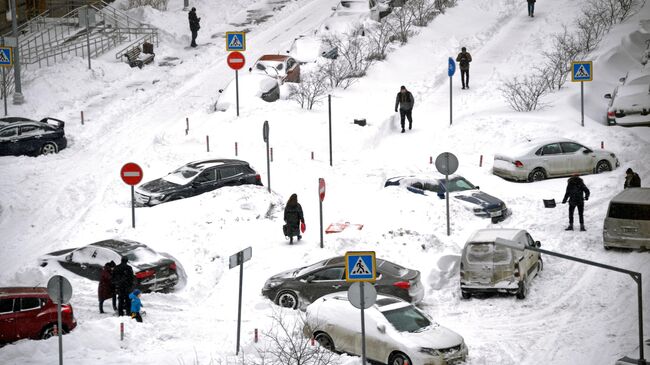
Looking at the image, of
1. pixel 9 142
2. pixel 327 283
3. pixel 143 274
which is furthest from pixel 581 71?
pixel 9 142

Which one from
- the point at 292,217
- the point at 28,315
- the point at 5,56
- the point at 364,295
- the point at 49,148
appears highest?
the point at 5,56

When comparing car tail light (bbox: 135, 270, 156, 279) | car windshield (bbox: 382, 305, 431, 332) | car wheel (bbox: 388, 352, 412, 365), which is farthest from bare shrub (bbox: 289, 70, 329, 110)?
car wheel (bbox: 388, 352, 412, 365)

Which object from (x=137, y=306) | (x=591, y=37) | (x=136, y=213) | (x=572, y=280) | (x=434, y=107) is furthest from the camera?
(x=591, y=37)

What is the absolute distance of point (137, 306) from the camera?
716 inches

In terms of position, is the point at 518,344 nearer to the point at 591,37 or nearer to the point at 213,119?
the point at 213,119

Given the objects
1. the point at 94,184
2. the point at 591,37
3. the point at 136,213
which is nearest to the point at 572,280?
the point at 136,213

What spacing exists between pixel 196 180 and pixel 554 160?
35.4 ft

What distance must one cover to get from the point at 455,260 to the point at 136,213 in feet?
29.0

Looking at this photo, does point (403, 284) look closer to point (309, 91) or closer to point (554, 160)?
point (554, 160)

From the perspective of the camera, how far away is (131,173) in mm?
22719

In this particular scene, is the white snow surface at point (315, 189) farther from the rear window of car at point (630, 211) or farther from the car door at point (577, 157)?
the rear window of car at point (630, 211)

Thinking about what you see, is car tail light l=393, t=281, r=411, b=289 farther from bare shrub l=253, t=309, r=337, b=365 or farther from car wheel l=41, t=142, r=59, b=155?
car wheel l=41, t=142, r=59, b=155

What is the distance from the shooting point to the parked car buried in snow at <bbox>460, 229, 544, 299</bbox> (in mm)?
19328

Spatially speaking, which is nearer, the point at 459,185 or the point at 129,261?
the point at 129,261
